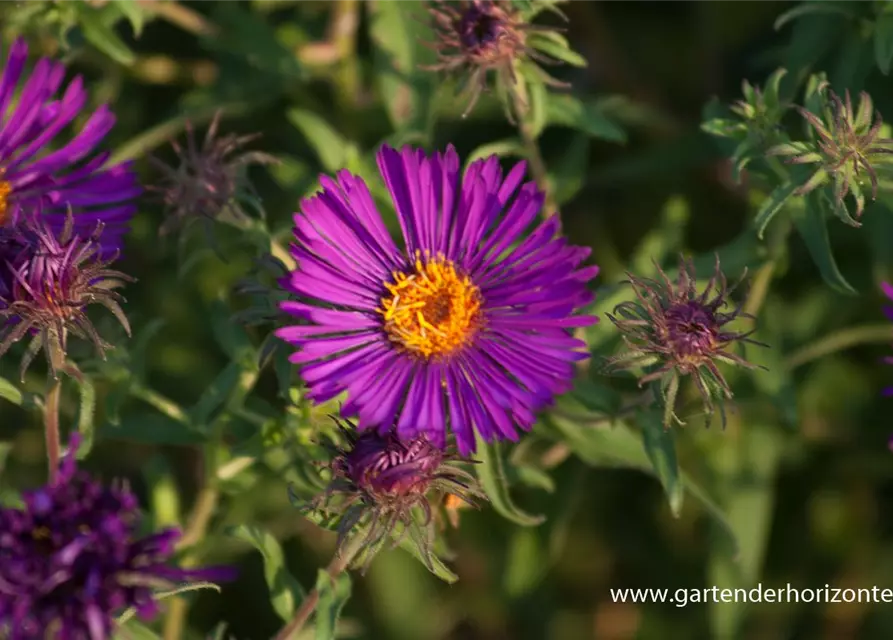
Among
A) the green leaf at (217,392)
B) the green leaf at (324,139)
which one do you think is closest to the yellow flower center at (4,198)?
the green leaf at (217,392)

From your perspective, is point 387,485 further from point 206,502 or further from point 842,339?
point 842,339

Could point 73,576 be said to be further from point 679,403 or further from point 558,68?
point 558,68

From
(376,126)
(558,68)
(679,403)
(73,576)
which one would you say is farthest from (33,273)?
(558,68)

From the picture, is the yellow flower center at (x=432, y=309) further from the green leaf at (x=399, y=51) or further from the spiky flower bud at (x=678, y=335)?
the green leaf at (x=399, y=51)

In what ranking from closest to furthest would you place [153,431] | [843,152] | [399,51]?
1. [843,152]
2. [153,431]
3. [399,51]

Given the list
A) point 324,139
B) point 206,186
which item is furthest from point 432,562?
point 324,139

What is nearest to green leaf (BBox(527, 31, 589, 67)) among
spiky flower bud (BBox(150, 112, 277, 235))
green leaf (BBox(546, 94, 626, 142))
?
green leaf (BBox(546, 94, 626, 142))

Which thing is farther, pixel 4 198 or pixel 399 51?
pixel 399 51
